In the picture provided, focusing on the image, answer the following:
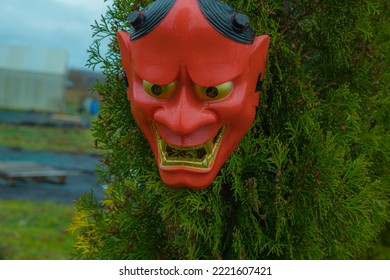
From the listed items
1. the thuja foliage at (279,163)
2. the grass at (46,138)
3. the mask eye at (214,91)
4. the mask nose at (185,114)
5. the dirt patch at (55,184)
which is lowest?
the grass at (46,138)

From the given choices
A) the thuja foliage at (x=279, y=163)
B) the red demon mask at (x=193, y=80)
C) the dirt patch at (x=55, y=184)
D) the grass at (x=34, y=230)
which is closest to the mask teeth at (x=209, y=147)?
the red demon mask at (x=193, y=80)

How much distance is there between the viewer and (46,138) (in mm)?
12836

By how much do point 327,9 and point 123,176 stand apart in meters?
1.11

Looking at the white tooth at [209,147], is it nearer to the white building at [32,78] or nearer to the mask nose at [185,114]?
the mask nose at [185,114]

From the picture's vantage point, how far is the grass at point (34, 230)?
4609mm

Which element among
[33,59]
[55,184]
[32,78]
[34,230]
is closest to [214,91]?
[34,230]

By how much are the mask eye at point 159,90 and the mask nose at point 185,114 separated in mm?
27

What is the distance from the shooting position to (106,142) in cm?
218

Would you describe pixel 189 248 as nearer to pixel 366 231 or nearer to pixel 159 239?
pixel 159 239

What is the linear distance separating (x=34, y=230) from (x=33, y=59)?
520 inches

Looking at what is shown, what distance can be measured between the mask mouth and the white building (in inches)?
633

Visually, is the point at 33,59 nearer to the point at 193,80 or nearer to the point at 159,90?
the point at 159,90

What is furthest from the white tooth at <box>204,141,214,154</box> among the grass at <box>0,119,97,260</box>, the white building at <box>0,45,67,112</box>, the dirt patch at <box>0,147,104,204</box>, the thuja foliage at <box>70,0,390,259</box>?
the white building at <box>0,45,67,112</box>

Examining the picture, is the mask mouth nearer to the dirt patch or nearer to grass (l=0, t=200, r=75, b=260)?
grass (l=0, t=200, r=75, b=260)
